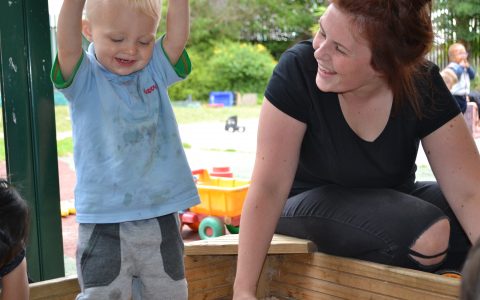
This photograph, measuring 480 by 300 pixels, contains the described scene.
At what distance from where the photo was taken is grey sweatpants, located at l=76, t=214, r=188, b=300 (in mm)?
1173

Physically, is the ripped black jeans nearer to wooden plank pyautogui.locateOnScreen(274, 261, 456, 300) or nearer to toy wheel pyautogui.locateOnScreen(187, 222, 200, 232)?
wooden plank pyautogui.locateOnScreen(274, 261, 456, 300)

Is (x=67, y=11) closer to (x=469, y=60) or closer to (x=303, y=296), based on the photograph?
(x=303, y=296)

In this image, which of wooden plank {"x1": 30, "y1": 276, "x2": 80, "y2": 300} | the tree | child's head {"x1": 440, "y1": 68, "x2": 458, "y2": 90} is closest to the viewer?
wooden plank {"x1": 30, "y1": 276, "x2": 80, "y2": 300}

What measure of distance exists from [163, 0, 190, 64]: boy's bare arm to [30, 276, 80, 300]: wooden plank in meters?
0.49

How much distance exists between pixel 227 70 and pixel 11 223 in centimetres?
304

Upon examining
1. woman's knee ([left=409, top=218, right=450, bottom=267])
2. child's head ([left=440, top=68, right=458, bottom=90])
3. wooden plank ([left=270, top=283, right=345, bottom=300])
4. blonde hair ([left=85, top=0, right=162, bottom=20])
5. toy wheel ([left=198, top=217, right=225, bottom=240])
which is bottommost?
toy wheel ([left=198, top=217, right=225, bottom=240])

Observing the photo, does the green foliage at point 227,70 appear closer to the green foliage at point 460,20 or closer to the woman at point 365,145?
the green foliage at point 460,20

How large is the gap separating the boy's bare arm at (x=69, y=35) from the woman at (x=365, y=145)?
39 cm

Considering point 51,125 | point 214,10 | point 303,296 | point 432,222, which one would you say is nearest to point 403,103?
point 432,222

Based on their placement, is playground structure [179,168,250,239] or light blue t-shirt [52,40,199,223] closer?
light blue t-shirt [52,40,199,223]

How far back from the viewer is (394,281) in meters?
1.26

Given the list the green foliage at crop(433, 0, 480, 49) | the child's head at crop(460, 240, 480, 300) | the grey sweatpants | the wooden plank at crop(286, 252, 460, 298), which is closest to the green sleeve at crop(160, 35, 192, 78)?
the grey sweatpants

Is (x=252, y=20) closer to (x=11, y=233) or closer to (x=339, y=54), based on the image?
(x=339, y=54)

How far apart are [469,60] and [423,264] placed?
6.84ft
